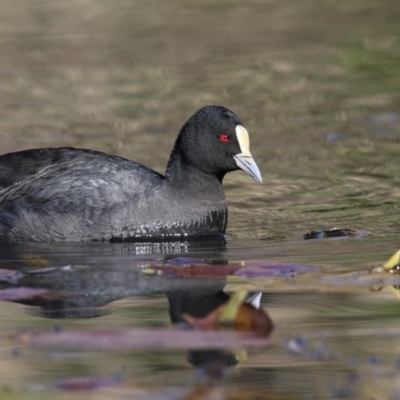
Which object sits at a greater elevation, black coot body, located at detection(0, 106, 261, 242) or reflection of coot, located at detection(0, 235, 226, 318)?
→ black coot body, located at detection(0, 106, 261, 242)

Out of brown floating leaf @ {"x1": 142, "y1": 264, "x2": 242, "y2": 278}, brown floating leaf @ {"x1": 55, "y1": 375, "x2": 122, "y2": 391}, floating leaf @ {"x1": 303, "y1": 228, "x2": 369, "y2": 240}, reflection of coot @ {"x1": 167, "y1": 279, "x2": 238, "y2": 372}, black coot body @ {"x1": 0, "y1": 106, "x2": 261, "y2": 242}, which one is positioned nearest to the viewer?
brown floating leaf @ {"x1": 55, "y1": 375, "x2": 122, "y2": 391}

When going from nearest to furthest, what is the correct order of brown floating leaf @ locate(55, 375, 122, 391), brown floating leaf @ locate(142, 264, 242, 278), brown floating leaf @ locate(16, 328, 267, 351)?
brown floating leaf @ locate(55, 375, 122, 391)
brown floating leaf @ locate(16, 328, 267, 351)
brown floating leaf @ locate(142, 264, 242, 278)

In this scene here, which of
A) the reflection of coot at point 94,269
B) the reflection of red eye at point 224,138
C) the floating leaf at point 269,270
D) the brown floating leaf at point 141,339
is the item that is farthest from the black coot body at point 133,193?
the brown floating leaf at point 141,339

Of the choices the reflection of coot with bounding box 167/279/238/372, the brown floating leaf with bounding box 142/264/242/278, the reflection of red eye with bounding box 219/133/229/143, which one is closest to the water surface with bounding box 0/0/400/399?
the reflection of coot with bounding box 167/279/238/372

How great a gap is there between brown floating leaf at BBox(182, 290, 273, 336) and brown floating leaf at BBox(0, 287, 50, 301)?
3.32 ft

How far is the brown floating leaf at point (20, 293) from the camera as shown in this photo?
5543 mm

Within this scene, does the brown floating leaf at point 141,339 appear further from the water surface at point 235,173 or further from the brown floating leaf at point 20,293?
the brown floating leaf at point 20,293

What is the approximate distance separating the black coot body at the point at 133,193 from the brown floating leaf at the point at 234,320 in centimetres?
250

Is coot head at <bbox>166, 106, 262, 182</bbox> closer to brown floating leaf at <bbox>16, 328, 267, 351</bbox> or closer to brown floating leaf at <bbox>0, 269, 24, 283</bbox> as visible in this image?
brown floating leaf at <bbox>0, 269, 24, 283</bbox>

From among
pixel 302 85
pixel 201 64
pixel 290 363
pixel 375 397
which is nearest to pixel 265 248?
pixel 290 363

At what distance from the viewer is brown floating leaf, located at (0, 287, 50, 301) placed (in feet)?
18.2

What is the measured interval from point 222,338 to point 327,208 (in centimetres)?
383

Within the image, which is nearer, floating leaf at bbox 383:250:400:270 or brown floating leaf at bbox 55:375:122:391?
brown floating leaf at bbox 55:375:122:391

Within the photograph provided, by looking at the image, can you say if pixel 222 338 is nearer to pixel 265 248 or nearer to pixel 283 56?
pixel 265 248
